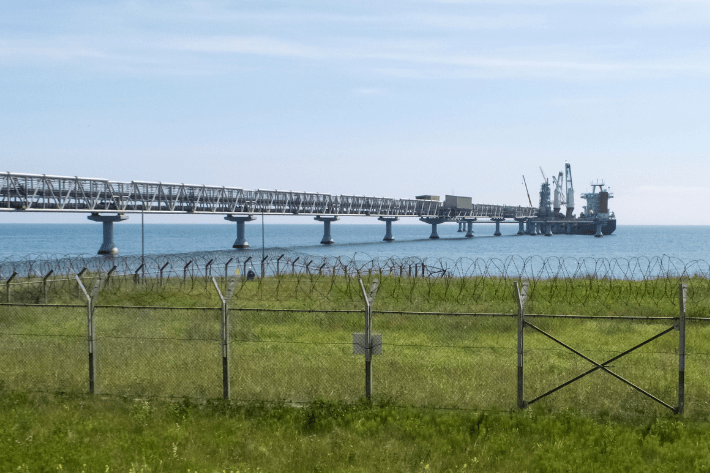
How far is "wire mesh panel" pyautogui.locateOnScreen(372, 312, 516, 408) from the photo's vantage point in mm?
12844

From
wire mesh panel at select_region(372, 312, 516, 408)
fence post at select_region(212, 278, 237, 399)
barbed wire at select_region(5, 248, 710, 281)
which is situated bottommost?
barbed wire at select_region(5, 248, 710, 281)

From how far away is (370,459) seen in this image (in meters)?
9.78

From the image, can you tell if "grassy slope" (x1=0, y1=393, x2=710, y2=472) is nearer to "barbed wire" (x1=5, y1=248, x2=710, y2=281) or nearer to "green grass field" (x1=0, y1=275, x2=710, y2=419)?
"green grass field" (x1=0, y1=275, x2=710, y2=419)

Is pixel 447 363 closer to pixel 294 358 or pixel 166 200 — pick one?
pixel 294 358

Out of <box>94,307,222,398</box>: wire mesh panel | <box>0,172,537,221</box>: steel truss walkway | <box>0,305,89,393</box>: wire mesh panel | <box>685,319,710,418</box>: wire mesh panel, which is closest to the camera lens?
<box>685,319,710,418</box>: wire mesh panel

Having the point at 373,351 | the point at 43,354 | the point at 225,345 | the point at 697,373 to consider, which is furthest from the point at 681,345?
the point at 43,354

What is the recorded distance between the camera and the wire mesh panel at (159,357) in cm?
1385

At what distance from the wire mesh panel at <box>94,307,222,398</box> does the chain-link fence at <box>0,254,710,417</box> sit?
0.19 ft

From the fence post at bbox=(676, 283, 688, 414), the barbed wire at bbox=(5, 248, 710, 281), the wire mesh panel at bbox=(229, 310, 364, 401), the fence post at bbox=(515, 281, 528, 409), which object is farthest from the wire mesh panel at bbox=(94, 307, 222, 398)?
the fence post at bbox=(676, 283, 688, 414)

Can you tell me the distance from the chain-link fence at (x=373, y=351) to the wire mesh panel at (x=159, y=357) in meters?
0.06

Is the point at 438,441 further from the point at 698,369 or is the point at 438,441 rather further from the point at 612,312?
the point at 612,312

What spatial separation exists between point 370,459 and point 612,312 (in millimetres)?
16871

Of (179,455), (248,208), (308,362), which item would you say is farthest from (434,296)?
(248,208)

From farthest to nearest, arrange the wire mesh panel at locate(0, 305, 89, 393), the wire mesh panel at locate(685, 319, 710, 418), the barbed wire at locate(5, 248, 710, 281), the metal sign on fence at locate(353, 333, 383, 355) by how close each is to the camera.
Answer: the barbed wire at locate(5, 248, 710, 281), the wire mesh panel at locate(0, 305, 89, 393), the metal sign on fence at locate(353, 333, 383, 355), the wire mesh panel at locate(685, 319, 710, 418)
